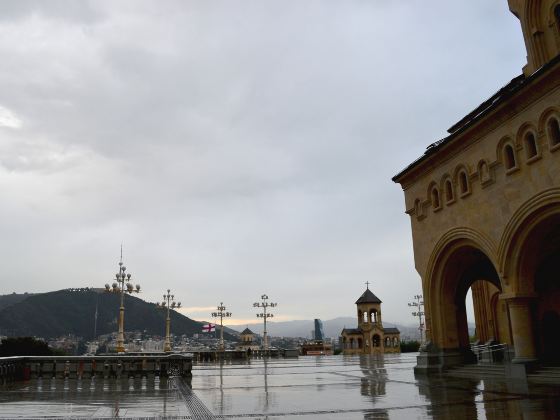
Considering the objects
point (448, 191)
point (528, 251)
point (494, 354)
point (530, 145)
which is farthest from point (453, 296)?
point (530, 145)

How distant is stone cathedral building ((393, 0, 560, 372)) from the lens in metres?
14.6

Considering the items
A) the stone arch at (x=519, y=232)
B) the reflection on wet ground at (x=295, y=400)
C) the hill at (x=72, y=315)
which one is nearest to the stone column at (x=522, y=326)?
the stone arch at (x=519, y=232)

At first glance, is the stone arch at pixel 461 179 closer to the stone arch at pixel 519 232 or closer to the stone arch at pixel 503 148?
the stone arch at pixel 503 148

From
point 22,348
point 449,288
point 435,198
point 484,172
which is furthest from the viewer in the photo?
point 22,348

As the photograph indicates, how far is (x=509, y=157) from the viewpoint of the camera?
52.7 ft

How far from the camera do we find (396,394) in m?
12.8

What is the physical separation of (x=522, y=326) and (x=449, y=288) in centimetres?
474

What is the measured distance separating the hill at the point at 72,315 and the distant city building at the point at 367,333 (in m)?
86.1

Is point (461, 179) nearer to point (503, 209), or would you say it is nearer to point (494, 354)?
point (503, 209)

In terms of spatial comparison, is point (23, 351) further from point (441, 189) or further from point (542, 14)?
point (542, 14)

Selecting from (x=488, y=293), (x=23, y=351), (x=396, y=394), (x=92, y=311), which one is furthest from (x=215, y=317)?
(x=92, y=311)

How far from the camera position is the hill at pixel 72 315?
148000mm

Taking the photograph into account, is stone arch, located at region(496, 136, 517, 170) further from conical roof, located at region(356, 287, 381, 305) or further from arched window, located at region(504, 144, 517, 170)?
conical roof, located at region(356, 287, 381, 305)

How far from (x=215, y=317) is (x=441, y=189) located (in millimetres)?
49424
